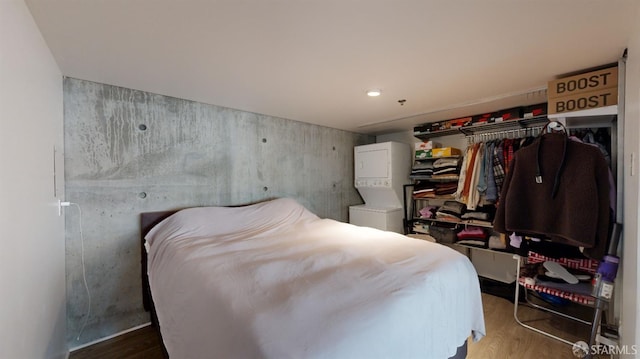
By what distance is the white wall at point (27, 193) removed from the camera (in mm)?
890

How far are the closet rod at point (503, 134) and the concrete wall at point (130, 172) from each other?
8.70 ft

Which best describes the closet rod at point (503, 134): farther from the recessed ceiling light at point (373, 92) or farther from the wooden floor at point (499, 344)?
the wooden floor at point (499, 344)

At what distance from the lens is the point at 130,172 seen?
7.15 ft

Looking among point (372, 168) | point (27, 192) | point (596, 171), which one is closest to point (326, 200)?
point (372, 168)

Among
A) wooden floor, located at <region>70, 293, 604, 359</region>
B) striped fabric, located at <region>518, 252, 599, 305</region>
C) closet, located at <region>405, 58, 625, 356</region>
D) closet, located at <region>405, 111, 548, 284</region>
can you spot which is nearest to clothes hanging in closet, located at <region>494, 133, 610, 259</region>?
closet, located at <region>405, 58, 625, 356</region>

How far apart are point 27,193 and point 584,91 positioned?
131 inches

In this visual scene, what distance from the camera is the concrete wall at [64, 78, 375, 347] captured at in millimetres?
1964

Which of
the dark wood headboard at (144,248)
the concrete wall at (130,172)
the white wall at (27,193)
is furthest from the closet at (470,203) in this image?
the white wall at (27,193)

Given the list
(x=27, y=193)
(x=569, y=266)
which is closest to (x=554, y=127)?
(x=569, y=266)

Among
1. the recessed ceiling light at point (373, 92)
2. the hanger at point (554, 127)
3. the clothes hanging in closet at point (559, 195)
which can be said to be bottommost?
the clothes hanging in closet at point (559, 195)

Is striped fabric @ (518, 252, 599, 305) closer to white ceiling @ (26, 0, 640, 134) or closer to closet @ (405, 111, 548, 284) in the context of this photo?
closet @ (405, 111, 548, 284)

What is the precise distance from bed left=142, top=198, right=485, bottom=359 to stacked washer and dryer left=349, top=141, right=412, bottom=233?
1.49m

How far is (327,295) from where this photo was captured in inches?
44.8

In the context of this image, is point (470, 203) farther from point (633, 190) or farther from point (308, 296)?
point (308, 296)
